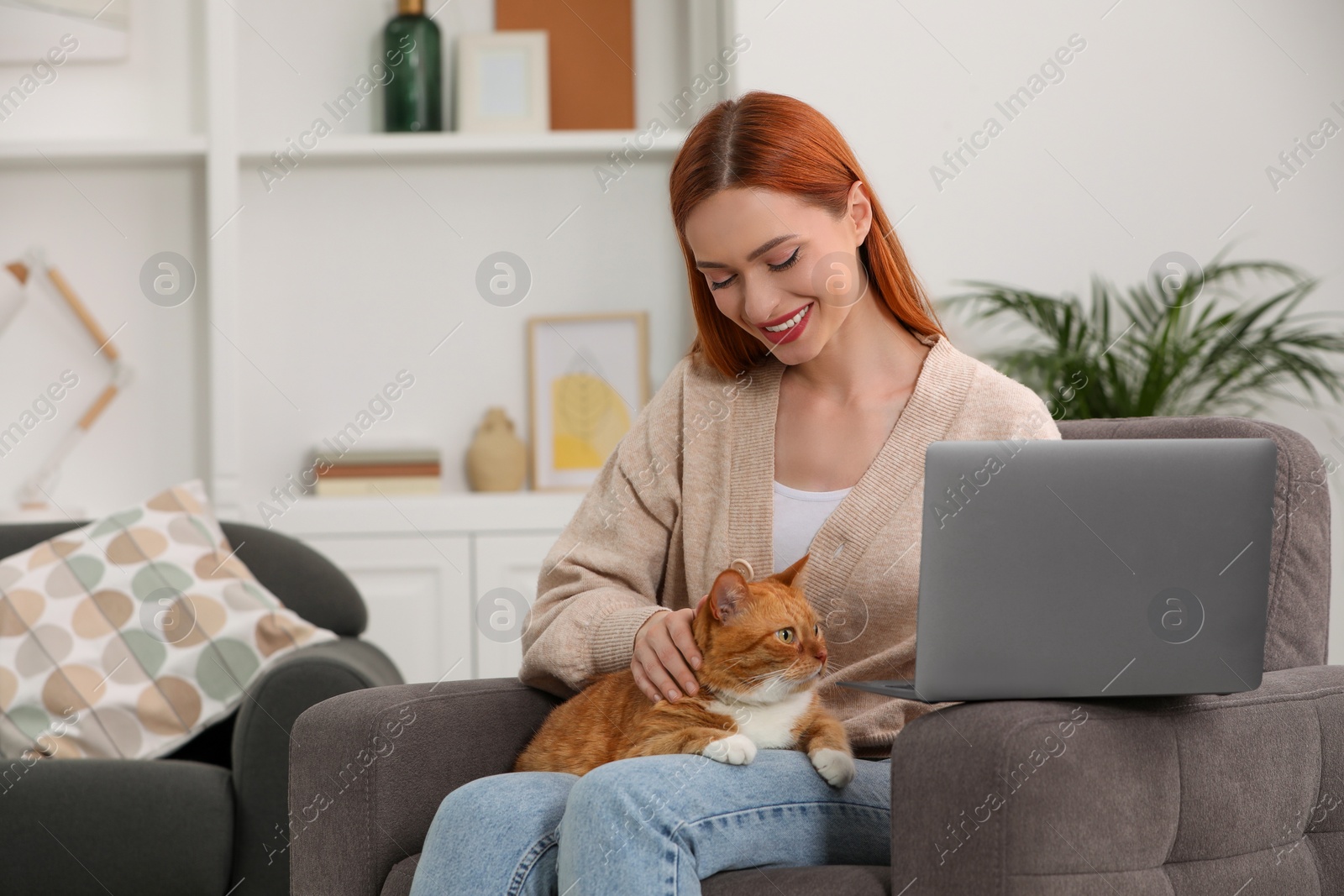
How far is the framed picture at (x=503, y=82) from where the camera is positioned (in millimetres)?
3209

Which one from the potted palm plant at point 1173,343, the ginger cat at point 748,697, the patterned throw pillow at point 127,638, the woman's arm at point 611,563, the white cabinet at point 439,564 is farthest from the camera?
the white cabinet at point 439,564

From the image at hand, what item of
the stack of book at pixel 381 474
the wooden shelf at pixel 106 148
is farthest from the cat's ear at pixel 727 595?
the wooden shelf at pixel 106 148

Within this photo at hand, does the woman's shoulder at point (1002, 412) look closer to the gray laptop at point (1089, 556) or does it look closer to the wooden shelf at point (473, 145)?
the gray laptop at point (1089, 556)

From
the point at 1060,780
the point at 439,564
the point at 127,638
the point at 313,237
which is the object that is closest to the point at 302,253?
the point at 313,237

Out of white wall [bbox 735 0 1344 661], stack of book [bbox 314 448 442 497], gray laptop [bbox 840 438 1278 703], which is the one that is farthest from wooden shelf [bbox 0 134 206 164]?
gray laptop [bbox 840 438 1278 703]

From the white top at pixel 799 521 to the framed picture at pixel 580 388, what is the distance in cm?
175

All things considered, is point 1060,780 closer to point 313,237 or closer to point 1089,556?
point 1089,556

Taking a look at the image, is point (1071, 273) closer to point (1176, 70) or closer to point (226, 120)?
point (1176, 70)

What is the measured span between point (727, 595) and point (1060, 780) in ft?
1.32

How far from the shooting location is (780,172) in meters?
1.39

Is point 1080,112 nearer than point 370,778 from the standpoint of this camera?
No

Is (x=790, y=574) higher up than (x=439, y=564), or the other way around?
(x=790, y=574)

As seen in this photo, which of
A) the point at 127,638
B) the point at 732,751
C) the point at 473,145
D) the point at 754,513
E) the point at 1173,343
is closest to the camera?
the point at 732,751

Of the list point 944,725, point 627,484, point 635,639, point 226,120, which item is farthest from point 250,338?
point 944,725
